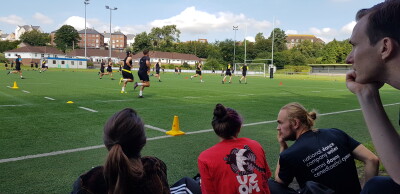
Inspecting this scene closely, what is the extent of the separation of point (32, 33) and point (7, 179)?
509ft

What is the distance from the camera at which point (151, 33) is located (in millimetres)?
131875

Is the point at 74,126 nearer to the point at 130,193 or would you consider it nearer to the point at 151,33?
the point at 130,193

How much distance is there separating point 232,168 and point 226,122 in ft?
1.40

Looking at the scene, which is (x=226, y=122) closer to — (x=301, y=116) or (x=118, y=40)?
(x=301, y=116)

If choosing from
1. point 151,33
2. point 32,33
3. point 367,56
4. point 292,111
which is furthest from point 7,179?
point 32,33

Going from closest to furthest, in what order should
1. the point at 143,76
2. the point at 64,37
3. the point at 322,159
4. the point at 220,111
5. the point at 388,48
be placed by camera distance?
1. the point at 388,48
2. the point at 322,159
3. the point at 220,111
4. the point at 143,76
5. the point at 64,37

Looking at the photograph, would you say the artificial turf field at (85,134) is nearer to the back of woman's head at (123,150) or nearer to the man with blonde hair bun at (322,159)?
the man with blonde hair bun at (322,159)

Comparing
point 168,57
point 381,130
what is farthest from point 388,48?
point 168,57

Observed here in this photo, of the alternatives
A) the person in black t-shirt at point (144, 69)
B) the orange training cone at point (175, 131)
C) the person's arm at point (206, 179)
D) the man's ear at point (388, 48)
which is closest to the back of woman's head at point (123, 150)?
the person's arm at point (206, 179)

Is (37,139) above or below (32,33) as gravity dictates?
below

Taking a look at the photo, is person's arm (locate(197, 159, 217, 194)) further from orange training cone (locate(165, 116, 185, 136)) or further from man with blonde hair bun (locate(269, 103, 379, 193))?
orange training cone (locate(165, 116, 185, 136))

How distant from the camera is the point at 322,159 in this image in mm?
2721

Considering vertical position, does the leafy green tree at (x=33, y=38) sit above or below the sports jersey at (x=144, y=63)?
above

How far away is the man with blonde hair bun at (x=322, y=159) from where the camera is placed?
107 inches
